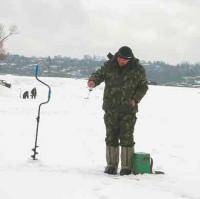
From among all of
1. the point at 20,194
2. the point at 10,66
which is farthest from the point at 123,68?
the point at 10,66

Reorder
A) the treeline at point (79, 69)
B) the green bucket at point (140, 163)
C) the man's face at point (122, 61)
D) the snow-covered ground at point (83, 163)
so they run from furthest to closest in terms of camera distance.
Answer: the treeline at point (79, 69) → the green bucket at point (140, 163) → the man's face at point (122, 61) → the snow-covered ground at point (83, 163)

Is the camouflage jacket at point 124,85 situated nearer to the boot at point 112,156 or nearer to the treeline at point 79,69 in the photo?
the boot at point 112,156

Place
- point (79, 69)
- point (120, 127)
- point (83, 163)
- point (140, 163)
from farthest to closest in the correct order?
point (79, 69) < point (83, 163) < point (140, 163) < point (120, 127)

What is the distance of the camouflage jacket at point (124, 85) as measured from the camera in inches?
313

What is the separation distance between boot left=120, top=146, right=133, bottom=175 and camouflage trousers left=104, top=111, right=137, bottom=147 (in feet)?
0.26

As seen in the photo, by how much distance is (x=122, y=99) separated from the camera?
26.1 ft

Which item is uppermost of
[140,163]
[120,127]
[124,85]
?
[124,85]

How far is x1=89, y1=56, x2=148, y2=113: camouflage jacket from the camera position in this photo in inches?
313

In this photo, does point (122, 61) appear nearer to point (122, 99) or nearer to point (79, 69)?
point (122, 99)

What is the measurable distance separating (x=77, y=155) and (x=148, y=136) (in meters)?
5.52

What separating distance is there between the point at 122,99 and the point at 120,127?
41 cm

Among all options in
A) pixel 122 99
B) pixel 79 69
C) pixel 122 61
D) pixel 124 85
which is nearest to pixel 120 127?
pixel 122 99

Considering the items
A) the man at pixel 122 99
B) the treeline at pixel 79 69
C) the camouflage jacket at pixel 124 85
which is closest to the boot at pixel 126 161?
the man at pixel 122 99

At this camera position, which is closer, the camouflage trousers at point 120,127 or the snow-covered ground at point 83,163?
the snow-covered ground at point 83,163
